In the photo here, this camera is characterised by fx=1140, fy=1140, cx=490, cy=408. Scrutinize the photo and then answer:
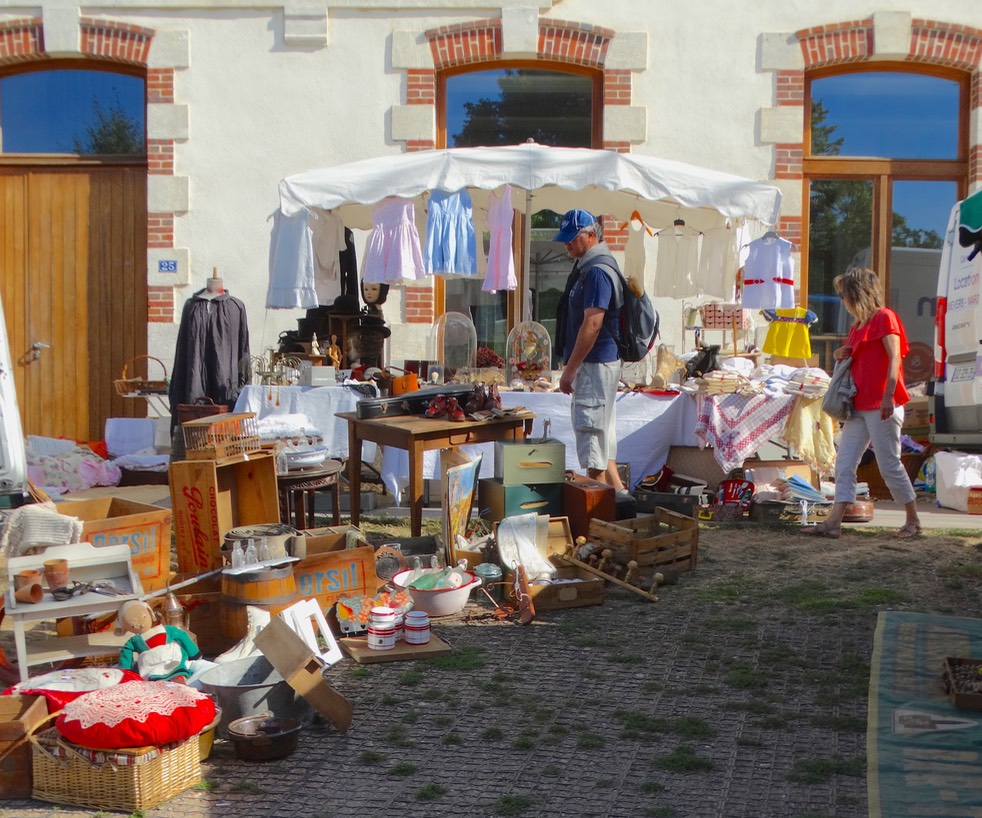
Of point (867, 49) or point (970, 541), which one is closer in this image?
point (970, 541)

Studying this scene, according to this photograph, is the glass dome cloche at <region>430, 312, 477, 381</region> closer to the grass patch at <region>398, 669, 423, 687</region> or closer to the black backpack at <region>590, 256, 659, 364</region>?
the black backpack at <region>590, 256, 659, 364</region>

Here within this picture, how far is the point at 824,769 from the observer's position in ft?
12.2

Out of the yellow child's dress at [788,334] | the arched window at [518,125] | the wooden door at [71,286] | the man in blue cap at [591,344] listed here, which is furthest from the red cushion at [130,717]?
the wooden door at [71,286]

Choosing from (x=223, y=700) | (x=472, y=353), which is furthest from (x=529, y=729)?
(x=472, y=353)

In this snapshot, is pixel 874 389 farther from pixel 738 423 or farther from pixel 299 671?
pixel 299 671

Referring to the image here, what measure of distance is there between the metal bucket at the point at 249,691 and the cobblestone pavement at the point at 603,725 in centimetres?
10

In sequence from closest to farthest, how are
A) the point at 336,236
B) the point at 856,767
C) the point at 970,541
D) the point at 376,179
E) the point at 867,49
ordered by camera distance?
1. the point at 856,767
2. the point at 970,541
3. the point at 376,179
4. the point at 336,236
5. the point at 867,49

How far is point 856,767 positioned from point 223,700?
2162 mm

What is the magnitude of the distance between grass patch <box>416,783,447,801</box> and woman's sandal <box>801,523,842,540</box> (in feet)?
14.9

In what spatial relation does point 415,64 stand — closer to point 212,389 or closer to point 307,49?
point 307,49

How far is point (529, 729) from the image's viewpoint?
4113 mm

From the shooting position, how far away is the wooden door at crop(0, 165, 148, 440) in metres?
11.3

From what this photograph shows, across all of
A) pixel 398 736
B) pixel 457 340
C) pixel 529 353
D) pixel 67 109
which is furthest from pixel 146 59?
pixel 398 736

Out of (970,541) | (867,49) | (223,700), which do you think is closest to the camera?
(223,700)
